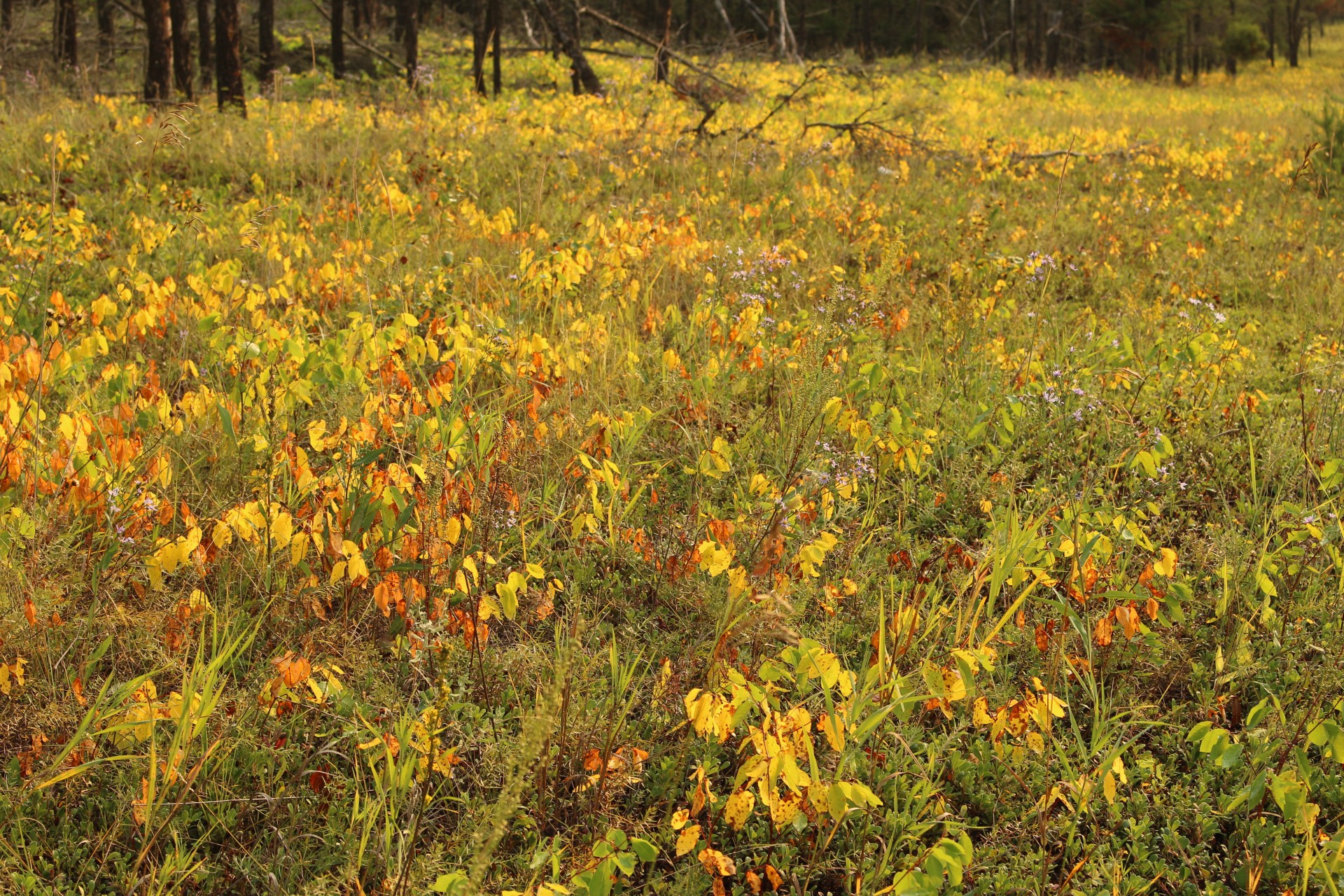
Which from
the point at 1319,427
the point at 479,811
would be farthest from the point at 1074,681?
the point at 1319,427

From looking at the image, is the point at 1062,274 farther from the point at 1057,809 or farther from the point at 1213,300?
the point at 1057,809

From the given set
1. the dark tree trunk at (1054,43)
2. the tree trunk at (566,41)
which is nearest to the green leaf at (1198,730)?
the tree trunk at (566,41)

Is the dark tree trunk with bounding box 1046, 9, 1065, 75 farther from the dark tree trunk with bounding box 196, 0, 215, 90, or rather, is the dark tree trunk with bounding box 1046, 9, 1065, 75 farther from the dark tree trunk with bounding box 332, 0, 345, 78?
the dark tree trunk with bounding box 196, 0, 215, 90

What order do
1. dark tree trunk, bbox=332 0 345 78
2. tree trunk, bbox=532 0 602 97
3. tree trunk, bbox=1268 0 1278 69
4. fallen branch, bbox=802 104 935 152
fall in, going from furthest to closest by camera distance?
1. tree trunk, bbox=1268 0 1278 69
2. dark tree trunk, bbox=332 0 345 78
3. tree trunk, bbox=532 0 602 97
4. fallen branch, bbox=802 104 935 152

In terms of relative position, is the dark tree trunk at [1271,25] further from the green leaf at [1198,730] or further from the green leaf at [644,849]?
the green leaf at [644,849]

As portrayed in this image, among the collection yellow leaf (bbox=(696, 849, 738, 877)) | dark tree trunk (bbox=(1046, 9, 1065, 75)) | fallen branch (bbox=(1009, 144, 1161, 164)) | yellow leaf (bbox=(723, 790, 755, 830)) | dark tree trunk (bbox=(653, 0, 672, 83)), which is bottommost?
yellow leaf (bbox=(696, 849, 738, 877))

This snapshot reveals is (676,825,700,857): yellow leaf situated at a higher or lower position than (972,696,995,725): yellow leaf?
lower

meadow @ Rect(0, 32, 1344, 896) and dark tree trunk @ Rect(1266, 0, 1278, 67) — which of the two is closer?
meadow @ Rect(0, 32, 1344, 896)

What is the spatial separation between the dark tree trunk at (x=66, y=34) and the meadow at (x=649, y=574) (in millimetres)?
11798

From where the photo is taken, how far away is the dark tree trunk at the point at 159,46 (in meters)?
10.0

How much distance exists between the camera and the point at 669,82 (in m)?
10.9

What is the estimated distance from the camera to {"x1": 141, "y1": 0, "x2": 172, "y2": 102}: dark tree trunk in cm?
1003

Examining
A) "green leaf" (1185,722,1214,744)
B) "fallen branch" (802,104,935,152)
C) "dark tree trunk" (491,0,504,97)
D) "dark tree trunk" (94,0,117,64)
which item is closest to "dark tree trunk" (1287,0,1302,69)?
"dark tree trunk" (491,0,504,97)

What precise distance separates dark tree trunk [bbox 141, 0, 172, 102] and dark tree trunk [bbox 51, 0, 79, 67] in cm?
416
